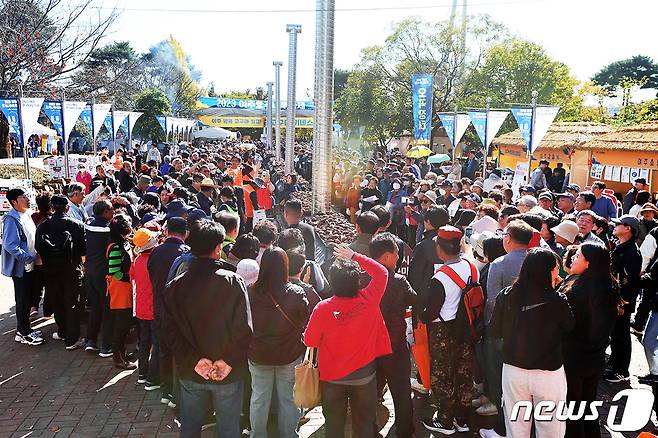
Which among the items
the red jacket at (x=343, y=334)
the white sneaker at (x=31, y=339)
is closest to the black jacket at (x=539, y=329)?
the red jacket at (x=343, y=334)

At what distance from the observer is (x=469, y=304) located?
188 inches

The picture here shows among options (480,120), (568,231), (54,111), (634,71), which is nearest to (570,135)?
(480,120)

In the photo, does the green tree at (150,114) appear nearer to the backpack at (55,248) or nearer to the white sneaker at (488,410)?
the backpack at (55,248)

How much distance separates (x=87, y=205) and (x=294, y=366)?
20.6 feet

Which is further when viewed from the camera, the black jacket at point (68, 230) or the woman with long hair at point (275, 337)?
the black jacket at point (68, 230)

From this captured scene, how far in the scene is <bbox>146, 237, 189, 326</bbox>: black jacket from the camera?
5137 millimetres

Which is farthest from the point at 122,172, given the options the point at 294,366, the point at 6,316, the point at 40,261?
the point at 294,366

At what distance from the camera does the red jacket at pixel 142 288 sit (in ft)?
18.6

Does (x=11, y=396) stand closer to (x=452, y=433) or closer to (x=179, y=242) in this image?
(x=179, y=242)

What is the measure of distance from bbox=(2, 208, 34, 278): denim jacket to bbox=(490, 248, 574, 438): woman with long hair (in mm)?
5633

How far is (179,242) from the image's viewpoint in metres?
5.30

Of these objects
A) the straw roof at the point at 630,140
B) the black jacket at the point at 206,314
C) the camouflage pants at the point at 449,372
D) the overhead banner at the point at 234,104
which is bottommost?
the camouflage pants at the point at 449,372

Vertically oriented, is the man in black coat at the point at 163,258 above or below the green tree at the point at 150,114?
below

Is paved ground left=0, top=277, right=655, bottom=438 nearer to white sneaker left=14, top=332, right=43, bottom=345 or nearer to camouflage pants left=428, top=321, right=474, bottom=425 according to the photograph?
white sneaker left=14, top=332, right=43, bottom=345
